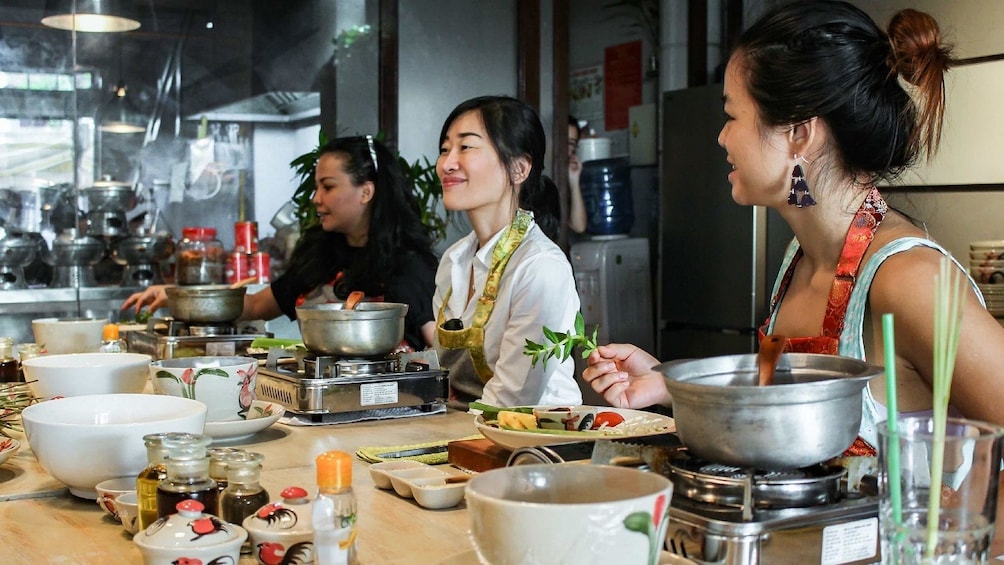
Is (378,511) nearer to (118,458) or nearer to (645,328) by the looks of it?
(118,458)

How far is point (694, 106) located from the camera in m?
5.70

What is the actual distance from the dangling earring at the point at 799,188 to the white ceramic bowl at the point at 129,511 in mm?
1169

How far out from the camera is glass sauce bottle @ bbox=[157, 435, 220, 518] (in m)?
1.22

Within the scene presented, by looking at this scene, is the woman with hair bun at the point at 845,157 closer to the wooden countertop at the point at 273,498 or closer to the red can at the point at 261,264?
the wooden countertop at the point at 273,498

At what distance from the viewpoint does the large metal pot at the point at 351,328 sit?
7.38 ft

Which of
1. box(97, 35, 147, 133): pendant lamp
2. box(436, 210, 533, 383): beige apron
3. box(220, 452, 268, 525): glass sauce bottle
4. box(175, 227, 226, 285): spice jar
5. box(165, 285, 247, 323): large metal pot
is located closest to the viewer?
box(220, 452, 268, 525): glass sauce bottle

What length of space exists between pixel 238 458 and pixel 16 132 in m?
4.51

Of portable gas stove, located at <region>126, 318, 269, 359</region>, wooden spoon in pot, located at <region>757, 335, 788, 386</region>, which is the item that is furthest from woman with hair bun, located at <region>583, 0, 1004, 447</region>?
portable gas stove, located at <region>126, 318, 269, 359</region>

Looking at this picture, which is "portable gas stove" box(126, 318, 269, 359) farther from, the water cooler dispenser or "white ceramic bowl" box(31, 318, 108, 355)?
the water cooler dispenser

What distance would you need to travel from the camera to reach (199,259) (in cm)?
520

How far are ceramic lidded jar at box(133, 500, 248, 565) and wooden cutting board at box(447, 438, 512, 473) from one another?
1.68ft

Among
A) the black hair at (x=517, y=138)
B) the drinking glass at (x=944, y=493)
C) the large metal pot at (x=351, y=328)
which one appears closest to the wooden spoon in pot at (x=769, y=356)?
the drinking glass at (x=944, y=493)

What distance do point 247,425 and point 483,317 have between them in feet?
3.69

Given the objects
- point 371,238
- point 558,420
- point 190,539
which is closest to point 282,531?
point 190,539
